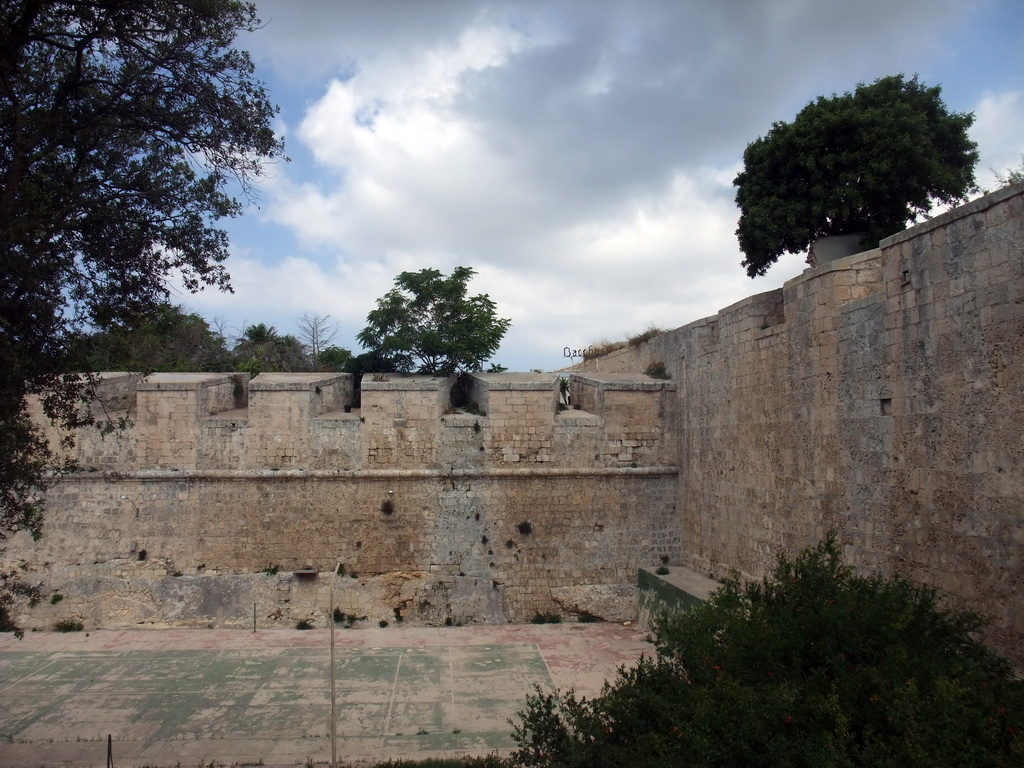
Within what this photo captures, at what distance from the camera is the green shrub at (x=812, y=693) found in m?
3.43

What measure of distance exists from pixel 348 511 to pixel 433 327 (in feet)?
12.0

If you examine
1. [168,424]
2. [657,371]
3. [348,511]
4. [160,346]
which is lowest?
[348,511]

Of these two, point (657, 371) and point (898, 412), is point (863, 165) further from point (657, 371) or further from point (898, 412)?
point (898, 412)

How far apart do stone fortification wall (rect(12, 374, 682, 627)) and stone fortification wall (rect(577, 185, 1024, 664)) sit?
253 cm

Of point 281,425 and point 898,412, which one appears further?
point 281,425

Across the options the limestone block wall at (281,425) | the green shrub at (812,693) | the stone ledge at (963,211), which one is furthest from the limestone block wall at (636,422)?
the green shrub at (812,693)

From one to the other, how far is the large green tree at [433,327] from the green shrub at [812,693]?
26.0 feet

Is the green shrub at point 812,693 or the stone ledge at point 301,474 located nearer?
the green shrub at point 812,693

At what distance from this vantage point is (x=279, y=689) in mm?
8469

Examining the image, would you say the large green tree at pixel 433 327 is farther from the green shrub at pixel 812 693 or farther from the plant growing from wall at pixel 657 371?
the green shrub at pixel 812 693

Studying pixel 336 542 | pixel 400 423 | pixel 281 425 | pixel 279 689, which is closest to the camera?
pixel 279 689

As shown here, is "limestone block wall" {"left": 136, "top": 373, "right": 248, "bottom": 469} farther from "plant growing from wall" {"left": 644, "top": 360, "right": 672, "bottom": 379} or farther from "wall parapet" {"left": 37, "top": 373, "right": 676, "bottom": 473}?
"plant growing from wall" {"left": 644, "top": 360, "right": 672, "bottom": 379}

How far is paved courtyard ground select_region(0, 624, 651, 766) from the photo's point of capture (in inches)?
275

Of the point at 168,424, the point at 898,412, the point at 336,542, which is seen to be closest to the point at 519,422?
the point at 336,542
